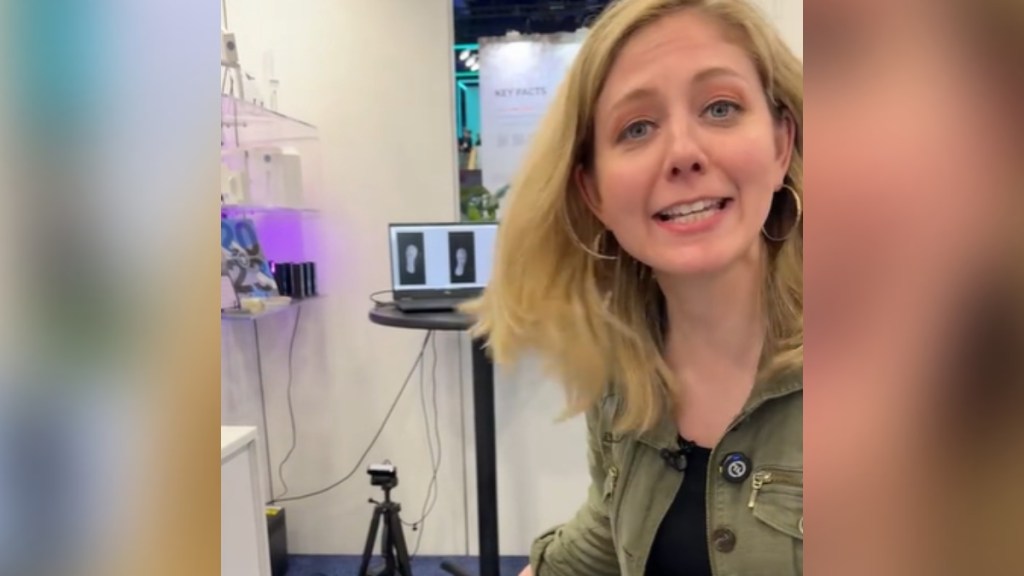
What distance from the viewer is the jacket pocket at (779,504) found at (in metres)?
0.38

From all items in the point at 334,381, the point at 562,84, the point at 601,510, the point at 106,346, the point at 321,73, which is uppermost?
the point at 321,73

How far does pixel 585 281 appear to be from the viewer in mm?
568

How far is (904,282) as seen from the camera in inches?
5.8

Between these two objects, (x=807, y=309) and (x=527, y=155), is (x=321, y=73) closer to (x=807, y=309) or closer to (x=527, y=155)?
(x=527, y=155)

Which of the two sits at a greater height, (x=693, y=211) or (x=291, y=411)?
(x=693, y=211)

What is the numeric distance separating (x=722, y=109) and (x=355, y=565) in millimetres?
1861

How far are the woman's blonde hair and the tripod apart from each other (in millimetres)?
1151

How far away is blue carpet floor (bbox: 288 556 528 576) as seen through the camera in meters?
1.87

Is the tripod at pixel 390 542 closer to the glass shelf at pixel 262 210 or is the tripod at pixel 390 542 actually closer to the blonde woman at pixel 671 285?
the glass shelf at pixel 262 210

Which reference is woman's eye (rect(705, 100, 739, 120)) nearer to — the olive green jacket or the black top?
the olive green jacket

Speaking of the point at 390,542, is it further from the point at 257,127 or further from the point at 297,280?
the point at 257,127

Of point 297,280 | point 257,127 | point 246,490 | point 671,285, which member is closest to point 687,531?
point 671,285

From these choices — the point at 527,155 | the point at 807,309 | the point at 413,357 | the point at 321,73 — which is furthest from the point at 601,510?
the point at 321,73

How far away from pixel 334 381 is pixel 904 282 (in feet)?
6.09
